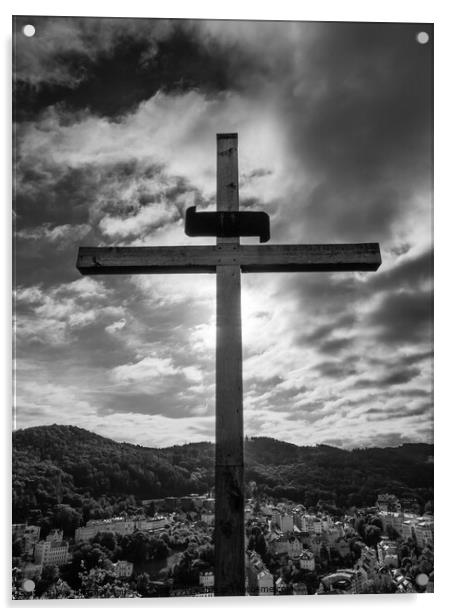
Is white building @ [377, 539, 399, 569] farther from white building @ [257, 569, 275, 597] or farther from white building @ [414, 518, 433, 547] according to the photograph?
white building @ [257, 569, 275, 597]

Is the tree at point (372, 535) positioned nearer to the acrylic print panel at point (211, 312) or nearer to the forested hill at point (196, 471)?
the acrylic print panel at point (211, 312)

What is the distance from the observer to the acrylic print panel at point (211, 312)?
3.00 m

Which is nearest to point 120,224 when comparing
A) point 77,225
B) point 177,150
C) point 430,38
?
point 77,225

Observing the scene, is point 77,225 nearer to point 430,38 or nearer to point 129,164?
point 129,164

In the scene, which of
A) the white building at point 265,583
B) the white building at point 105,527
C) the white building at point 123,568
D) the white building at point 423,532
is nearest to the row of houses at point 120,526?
the white building at point 105,527

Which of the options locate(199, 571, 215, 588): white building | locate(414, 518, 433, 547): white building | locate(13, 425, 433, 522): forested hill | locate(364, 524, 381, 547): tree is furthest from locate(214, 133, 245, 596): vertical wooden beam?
locate(414, 518, 433, 547): white building

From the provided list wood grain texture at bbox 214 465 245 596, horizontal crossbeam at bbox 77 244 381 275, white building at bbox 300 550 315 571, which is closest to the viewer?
wood grain texture at bbox 214 465 245 596

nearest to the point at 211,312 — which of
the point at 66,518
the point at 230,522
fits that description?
the point at 230,522

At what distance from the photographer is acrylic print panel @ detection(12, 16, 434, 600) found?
300 centimetres

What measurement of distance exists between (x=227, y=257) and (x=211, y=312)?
0.64 meters

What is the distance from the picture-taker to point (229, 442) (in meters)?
Answer: 2.57

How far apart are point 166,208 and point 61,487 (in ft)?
5.51

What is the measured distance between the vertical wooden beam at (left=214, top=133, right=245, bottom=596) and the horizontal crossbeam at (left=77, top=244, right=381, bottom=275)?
0.07 m

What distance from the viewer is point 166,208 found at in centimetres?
354
